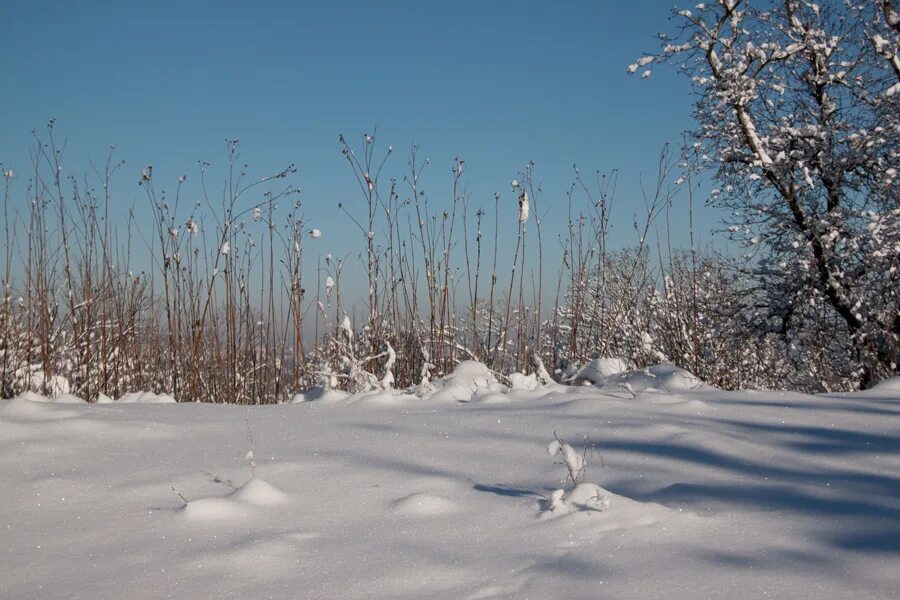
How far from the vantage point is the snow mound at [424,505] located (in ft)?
4.07

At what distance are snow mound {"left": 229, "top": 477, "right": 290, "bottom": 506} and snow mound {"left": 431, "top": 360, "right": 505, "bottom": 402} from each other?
3.60 feet

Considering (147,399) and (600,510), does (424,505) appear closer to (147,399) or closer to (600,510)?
(600,510)

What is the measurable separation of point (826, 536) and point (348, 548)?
0.74 metres

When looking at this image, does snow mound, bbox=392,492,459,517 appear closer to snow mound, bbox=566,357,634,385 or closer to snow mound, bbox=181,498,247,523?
snow mound, bbox=181,498,247,523

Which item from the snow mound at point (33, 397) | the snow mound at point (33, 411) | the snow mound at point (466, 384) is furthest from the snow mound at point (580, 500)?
the snow mound at point (33, 397)

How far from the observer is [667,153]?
389 centimetres

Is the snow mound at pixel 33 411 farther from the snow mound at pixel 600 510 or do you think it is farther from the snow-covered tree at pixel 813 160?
the snow-covered tree at pixel 813 160

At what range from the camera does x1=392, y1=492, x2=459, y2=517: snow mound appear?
1240mm

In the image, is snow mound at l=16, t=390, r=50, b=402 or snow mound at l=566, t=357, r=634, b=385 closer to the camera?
snow mound at l=16, t=390, r=50, b=402

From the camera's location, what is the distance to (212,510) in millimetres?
1259

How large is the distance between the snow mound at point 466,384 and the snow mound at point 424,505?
3.63 ft

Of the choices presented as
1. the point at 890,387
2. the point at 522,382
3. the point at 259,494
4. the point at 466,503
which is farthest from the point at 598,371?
the point at 259,494

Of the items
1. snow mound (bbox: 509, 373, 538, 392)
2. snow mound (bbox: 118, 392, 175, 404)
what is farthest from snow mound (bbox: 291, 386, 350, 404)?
snow mound (bbox: 509, 373, 538, 392)

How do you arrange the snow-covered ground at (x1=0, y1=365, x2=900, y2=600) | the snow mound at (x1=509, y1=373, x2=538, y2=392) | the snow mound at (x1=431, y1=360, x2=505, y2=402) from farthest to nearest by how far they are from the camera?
the snow mound at (x1=509, y1=373, x2=538, y2=392) < the snow mound at (x1=431, y1=360, x2=505, y2=402) < the snow-covered ground at (x1=0, y1=365, x2=900, y2=600)
